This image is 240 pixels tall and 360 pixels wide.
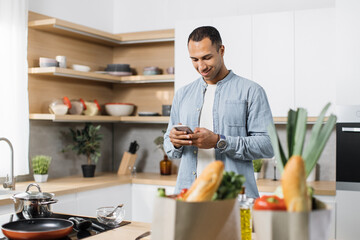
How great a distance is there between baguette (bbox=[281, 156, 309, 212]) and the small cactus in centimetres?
297

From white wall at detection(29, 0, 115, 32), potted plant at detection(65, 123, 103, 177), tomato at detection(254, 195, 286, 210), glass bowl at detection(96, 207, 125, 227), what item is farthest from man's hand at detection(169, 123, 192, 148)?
white wall at detection(29, 0, 115, 32)

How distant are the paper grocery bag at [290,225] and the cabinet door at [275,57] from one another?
268cm

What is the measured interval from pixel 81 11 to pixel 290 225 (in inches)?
150

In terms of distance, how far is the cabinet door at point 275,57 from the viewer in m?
3.67

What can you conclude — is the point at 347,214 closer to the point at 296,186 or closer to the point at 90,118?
the point at 90,118

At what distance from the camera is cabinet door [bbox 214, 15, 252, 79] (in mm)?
3787

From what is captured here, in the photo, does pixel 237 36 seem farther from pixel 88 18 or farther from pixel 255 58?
pixel 88 18

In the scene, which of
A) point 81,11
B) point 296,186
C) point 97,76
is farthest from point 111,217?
point 81,11

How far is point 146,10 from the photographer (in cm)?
466

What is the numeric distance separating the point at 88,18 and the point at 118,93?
2.70 ft

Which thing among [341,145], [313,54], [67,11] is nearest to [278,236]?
[341,145]

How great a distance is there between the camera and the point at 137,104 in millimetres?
4727

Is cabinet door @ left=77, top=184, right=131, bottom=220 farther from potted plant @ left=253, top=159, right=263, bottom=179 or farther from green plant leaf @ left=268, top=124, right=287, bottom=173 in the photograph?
green plant leaf @ left=268, top=124, right=287, bottom=173

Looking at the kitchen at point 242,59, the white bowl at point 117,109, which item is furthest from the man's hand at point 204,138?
the white bowl at point 117,109
